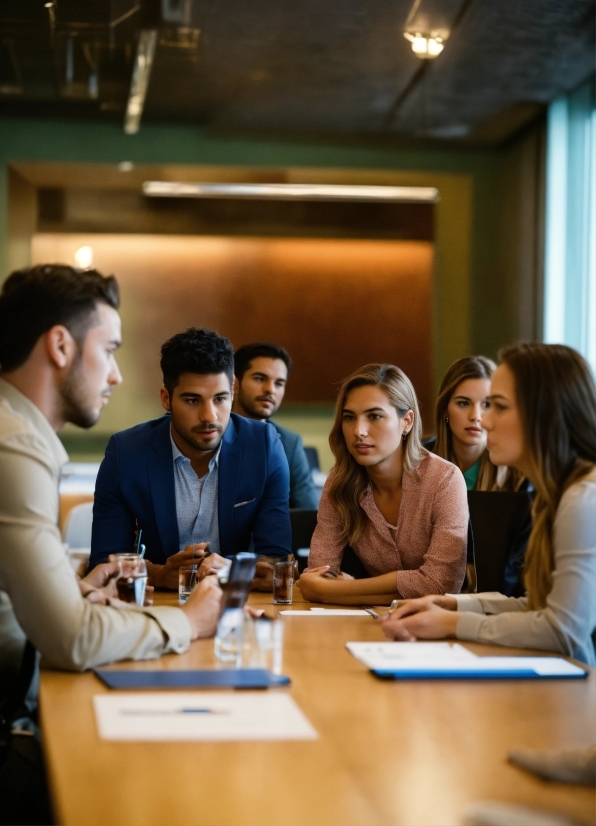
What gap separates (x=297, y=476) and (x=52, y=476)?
9.06ft

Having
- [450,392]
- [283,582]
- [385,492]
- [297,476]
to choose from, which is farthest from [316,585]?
[297,476]

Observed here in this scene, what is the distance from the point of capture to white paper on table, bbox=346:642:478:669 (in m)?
1.87

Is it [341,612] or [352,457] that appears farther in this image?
[352,457]

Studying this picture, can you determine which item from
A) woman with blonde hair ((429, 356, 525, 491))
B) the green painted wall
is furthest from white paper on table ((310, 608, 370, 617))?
the green painted wall

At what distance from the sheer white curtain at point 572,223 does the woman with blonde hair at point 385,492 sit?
3.32m

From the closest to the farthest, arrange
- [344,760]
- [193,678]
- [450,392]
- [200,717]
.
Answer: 1. [344,760]
2. [200,717]
3. [193,678]
4. [450,392]

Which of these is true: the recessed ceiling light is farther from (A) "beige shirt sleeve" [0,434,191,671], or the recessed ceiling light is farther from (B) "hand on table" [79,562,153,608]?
(A) "beige shirt sleeve" [0,434,191,671]

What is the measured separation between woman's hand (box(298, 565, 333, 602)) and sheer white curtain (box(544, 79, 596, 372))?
3.74 metres

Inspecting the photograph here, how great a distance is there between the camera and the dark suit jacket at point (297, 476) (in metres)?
4.52

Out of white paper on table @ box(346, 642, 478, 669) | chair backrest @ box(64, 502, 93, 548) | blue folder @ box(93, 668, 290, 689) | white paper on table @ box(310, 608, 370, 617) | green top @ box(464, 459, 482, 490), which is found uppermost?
green top @ box(464, 459, 482, 490)

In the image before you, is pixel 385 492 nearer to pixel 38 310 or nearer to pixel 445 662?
pixel 445 662

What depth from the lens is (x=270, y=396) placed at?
4648 millimetres

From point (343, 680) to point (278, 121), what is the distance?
549 cm

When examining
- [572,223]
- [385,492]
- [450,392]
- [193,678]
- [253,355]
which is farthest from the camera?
[572,223]
